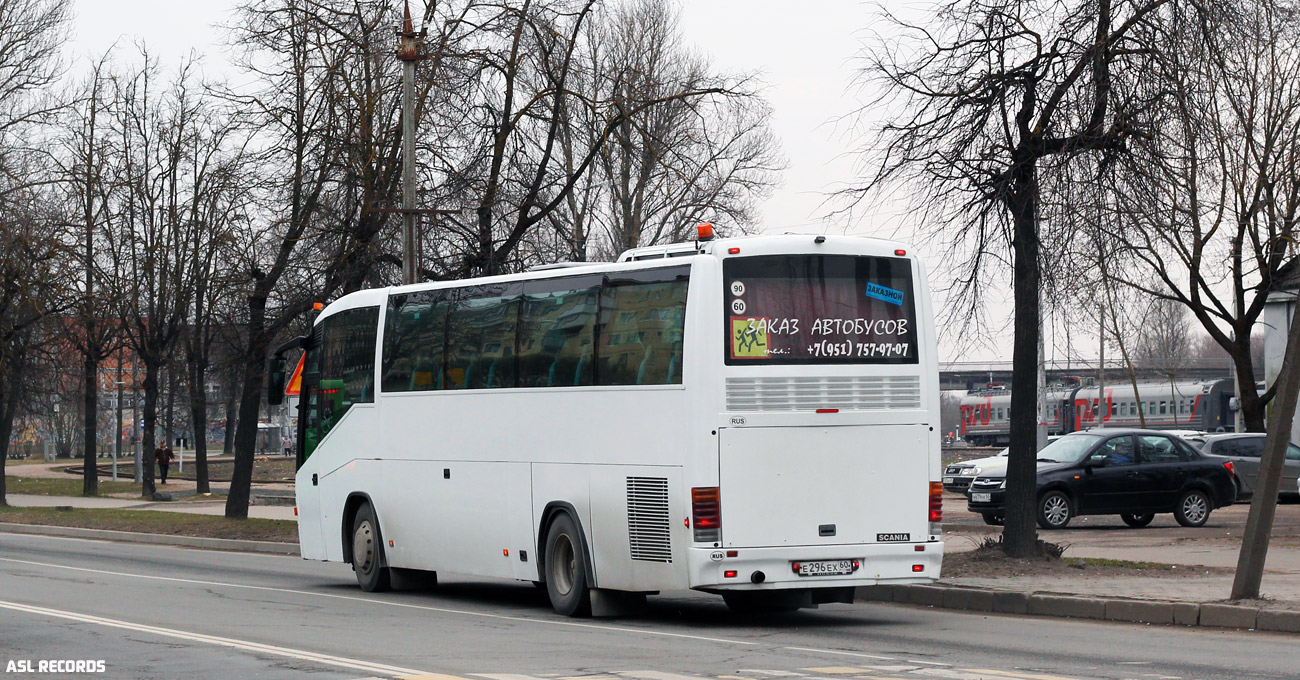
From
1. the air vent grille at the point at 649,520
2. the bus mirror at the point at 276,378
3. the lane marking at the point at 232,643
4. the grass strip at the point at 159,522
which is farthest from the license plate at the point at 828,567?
the grass strip at the point at 159,522

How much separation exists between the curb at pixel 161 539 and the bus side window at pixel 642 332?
40.4 ft

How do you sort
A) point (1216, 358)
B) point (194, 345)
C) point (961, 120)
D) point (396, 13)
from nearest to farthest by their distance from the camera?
point (961, 120)
point (396, 13)
point (194, 345)
point (1216, 358)

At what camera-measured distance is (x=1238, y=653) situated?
11039 millimetres

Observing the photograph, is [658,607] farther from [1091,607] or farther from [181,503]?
[181,503]

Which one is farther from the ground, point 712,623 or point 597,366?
point 597,366

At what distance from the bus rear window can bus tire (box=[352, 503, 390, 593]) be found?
6395 mm

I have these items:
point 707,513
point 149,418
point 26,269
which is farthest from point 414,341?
point 149,418

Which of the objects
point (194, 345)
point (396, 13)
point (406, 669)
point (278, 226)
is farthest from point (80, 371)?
point (406, 669)

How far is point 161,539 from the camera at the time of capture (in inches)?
1092

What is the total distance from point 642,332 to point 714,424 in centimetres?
127

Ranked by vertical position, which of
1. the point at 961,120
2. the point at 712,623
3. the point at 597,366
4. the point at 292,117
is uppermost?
the point at 292,117

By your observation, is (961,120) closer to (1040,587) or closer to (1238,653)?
(1040,587)

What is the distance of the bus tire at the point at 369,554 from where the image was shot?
17500mm

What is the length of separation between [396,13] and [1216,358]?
110 meters
